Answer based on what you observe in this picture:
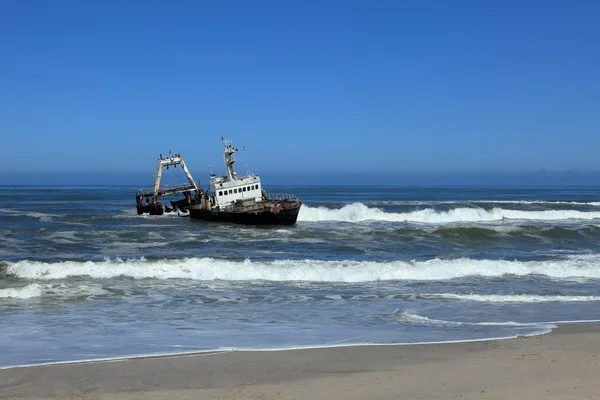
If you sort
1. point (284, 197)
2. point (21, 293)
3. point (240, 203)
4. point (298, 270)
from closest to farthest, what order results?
point (21, 293), point (298, 270), point (240, 203), point (284, 197)

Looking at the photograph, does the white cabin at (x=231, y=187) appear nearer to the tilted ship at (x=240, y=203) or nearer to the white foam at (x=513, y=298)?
the tilted ship at (x=240, y=203)

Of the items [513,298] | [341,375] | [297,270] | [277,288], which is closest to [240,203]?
[297,270]

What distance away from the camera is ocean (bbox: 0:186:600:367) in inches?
420

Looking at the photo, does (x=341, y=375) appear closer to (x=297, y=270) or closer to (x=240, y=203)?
(x=297, y=270)

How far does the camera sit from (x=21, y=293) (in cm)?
1504

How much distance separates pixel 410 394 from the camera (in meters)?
7.28

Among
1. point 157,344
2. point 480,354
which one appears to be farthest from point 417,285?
point 157,344

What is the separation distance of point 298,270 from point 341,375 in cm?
1085

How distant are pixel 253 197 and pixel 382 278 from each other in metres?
23.7

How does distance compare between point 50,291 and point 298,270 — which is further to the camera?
point 298,270

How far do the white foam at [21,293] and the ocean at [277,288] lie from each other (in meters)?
0.06

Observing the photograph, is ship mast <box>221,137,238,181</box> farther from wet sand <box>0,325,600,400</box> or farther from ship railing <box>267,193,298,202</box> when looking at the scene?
wet sand <box>0,325,600,400</box>

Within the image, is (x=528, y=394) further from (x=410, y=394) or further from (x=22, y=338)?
(x=22, y=338)

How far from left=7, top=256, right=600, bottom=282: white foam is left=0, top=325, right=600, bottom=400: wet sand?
8.89 m
